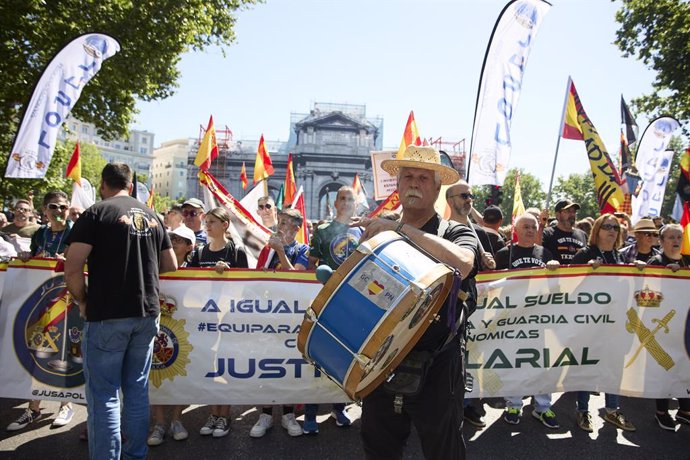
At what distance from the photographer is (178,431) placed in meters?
4.11

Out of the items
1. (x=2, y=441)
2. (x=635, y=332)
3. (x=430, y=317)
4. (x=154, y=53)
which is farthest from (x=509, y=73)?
(x=154, y=53)

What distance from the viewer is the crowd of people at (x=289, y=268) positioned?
2.57m

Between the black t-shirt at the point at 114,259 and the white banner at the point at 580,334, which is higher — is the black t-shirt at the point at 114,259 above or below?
above

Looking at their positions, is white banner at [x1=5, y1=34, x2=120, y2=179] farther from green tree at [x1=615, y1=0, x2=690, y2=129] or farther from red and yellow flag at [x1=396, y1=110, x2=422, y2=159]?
green tree at [x1=615, y1=0, x2=690, y2=129]

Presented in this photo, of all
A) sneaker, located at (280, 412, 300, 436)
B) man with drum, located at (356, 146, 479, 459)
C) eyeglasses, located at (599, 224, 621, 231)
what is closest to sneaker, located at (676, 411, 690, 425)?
eyeglasses, located at (599, 224, 621, 231)

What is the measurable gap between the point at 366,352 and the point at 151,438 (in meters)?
2.75

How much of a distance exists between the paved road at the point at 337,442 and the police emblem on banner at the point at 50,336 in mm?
501

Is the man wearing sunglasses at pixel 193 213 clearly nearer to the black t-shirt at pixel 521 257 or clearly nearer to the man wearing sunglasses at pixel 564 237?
the black t-shirt at pixel 521 257

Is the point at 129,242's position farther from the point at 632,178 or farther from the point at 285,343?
the point at 632,178

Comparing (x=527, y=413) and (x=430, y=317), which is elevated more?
(x=430, y=317)

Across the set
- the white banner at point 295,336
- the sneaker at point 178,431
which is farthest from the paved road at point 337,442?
the white banner at point 295,336

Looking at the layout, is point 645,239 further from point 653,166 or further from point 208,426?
point 653,166

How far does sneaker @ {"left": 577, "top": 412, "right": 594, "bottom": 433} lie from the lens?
4441 mm

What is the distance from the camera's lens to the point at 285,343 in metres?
4.26
